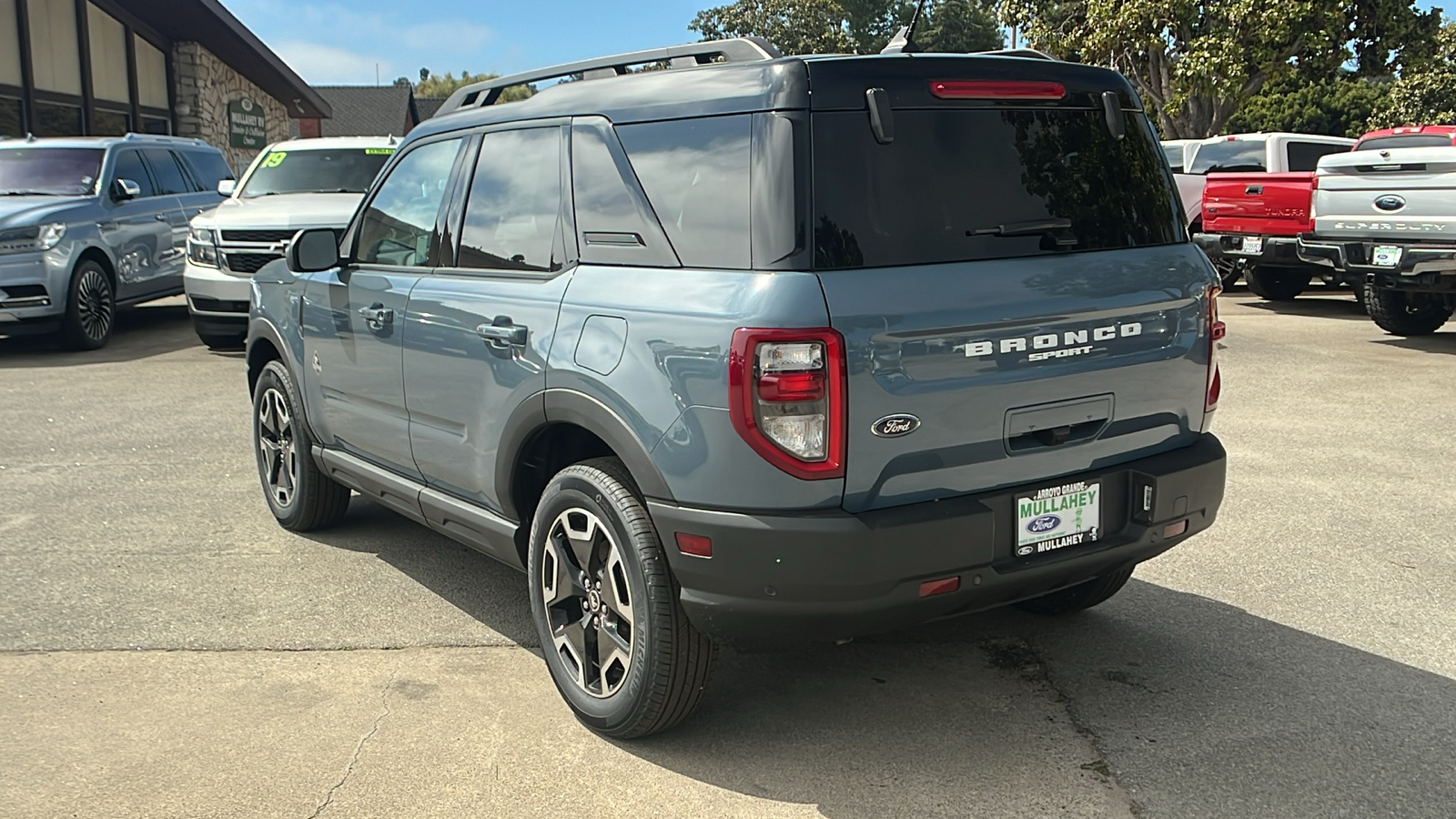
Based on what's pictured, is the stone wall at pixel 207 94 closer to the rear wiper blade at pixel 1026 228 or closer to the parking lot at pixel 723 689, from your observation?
the parking lot at pixel 723 689

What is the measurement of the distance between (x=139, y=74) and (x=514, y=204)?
23080mm

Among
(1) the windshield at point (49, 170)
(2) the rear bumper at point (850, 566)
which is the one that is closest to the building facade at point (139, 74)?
(1) the windshield at point (49, 170)

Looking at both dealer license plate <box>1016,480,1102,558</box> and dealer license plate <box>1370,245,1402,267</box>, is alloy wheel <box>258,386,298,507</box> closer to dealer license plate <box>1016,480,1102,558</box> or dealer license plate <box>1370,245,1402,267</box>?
dealer license plate <box>1016,480,1102,558</box>

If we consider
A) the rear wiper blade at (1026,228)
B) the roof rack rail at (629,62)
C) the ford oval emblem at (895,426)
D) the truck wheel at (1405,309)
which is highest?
the roof rack rail at (629,62)

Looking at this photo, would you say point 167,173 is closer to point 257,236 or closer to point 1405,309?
point 257,236

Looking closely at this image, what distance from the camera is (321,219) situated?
1098cm

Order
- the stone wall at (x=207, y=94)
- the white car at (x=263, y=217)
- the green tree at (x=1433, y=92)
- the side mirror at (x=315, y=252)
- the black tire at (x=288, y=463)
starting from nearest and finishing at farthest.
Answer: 1. the side mirror at (x=315, y=252)
2. the black tire at (x=288, y=463)
3. the white car at (x=263, y=217)
4. the stone wall at (x=207, y=94)
5. the green tree at (x=1433, y=92)

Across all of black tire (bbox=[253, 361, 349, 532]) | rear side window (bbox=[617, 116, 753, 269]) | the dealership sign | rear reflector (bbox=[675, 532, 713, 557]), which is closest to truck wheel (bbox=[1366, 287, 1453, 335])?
black tire (bbox=[253, 361, 349, 532])

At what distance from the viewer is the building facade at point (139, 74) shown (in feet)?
65.3

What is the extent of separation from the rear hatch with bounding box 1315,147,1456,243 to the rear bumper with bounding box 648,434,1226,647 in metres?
8.94

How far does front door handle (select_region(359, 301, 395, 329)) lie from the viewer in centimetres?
466

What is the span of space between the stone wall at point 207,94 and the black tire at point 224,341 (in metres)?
15.0

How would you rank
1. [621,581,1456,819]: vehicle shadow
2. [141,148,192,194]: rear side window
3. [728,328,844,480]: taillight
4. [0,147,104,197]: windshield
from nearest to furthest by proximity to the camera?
1. [728,328,844,480]: taillight
2. [621,581,1456,819]: vehicle shadow
3. [0,147,104,197]: windshield
4. [141,148,192,194]: rear side window

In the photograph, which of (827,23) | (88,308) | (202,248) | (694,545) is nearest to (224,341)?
(202,248)
